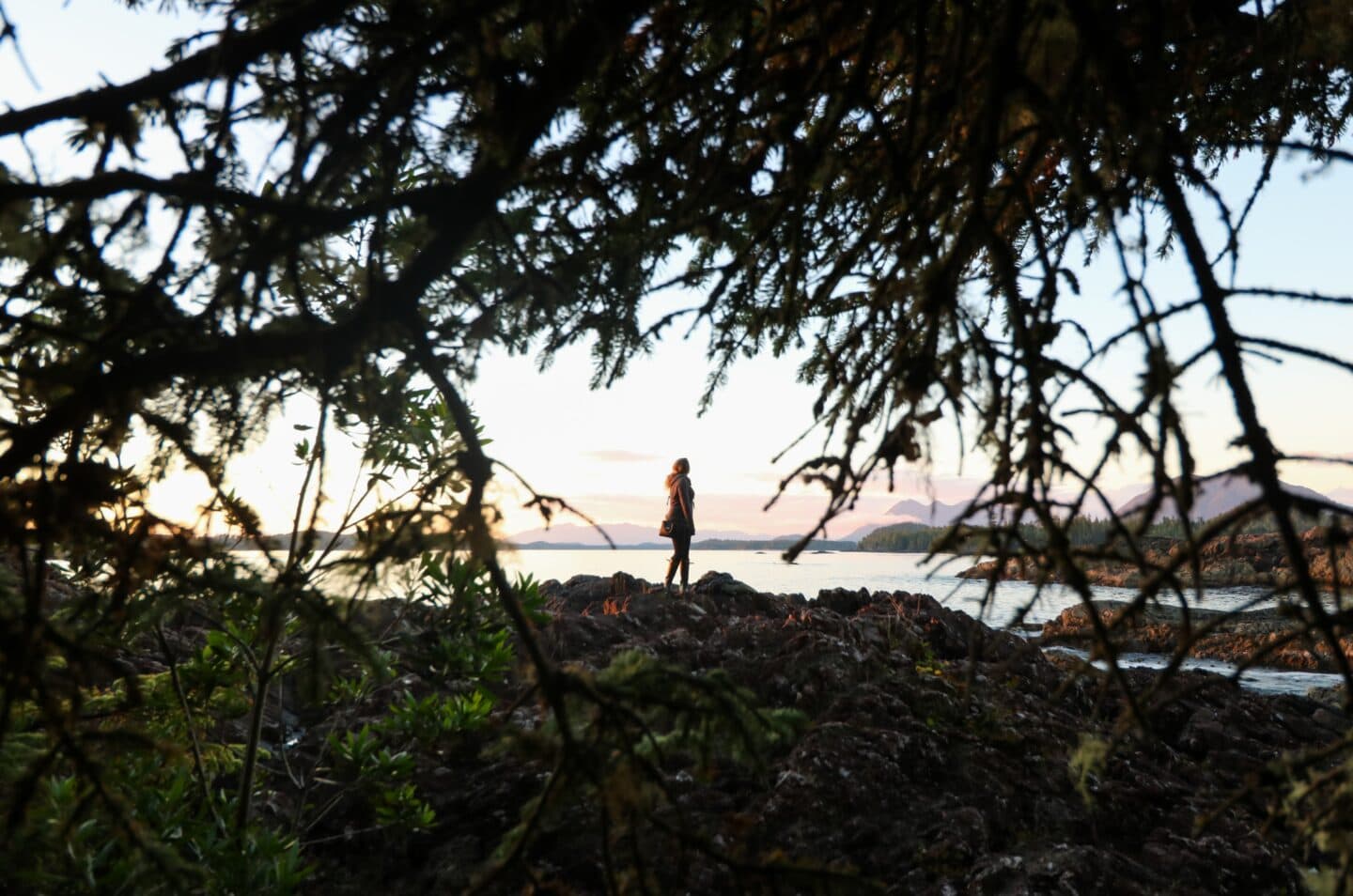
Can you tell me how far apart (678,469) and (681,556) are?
1169 millimetres

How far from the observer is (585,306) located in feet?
8.16

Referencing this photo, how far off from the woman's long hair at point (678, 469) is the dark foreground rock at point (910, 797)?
560 cm

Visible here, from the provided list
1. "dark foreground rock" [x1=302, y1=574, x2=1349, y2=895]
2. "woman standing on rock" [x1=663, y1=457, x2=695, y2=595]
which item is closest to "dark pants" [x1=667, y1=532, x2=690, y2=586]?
"woman standing on rock" [x1=663, y1=457, x2=695, y2=595]

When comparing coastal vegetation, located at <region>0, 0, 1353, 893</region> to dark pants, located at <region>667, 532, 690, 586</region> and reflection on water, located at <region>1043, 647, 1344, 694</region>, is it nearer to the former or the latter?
reflection on water, located at <region>1043, 647, 1344, 694</region>

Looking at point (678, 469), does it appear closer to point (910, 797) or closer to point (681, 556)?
point (681, 556)

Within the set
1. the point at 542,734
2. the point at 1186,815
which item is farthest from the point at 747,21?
the point at 1186,815

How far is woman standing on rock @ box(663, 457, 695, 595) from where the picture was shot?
36.6 feet

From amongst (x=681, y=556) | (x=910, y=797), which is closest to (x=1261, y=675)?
(x=681, y=556)

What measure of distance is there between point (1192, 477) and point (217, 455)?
209cm

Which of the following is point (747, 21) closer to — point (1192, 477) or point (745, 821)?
point (1192, 477)

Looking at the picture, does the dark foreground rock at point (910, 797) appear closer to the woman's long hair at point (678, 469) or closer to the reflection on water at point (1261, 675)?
the reflection on water at point (1261, 675)

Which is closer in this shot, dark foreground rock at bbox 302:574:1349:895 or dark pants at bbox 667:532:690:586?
dark foreground rock at bbox 302:574:1349:895

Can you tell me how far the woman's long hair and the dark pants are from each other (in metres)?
0.76

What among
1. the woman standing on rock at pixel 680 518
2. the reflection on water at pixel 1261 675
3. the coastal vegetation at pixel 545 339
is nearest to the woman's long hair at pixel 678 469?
the woman standing on rock at pixel 680 518
